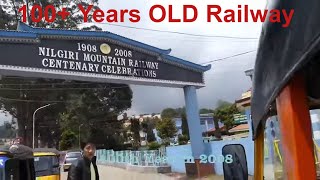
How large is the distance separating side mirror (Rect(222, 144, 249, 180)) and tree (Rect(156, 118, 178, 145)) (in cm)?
3485

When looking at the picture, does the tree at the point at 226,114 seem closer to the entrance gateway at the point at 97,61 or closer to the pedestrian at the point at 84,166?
the entrance gateway at the point at 97,61

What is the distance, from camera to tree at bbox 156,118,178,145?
1485 inches

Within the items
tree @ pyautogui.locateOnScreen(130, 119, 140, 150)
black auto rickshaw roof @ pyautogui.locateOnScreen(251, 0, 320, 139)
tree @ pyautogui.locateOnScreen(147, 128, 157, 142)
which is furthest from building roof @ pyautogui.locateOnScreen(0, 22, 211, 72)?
tree @ pyautogui.locateOnScreen(130, 119, 140, 150)

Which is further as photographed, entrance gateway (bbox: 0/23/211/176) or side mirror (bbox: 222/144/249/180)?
entrance gateway (bbox: 0/23/211/176)

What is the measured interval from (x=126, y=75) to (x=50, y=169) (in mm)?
5520

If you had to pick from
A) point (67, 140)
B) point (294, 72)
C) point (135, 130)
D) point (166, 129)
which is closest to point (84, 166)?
point (294, 72)

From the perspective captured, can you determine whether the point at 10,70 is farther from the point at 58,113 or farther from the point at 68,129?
the point at 68,129

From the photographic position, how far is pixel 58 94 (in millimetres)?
33094

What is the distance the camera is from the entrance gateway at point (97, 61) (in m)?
12.4

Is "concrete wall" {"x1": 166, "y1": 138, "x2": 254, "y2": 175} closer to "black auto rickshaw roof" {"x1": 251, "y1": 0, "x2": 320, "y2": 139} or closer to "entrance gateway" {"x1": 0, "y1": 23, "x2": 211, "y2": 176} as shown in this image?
"entrance gateway" {"x1": 0, "y1": 23, "x2": 211, "y2": 176}

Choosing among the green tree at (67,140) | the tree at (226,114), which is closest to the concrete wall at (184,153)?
the tree at (226,114)

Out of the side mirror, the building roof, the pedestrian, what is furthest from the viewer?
the building roof

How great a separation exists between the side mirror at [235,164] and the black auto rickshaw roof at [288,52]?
0.75 metres

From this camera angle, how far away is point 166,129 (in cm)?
3850
